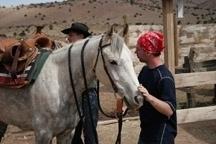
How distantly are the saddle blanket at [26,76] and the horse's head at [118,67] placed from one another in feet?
2.33

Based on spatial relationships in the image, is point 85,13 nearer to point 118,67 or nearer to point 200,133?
point 200,133

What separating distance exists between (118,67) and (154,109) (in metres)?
0.52

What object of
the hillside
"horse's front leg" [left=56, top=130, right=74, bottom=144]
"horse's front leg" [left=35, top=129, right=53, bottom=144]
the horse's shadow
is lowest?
the hillside

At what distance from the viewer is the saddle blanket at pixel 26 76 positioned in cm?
445

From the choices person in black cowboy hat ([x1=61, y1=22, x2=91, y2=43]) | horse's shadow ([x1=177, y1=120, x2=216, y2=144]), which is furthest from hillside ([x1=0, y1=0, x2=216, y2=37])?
person in black cowboy hat ([x1=61, y1=22, x2=91, y2=43])

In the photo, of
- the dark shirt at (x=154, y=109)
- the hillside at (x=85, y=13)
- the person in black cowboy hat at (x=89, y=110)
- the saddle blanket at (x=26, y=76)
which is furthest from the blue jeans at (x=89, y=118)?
the hillside at (x=85, y=13)

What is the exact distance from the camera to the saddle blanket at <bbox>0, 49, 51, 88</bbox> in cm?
445

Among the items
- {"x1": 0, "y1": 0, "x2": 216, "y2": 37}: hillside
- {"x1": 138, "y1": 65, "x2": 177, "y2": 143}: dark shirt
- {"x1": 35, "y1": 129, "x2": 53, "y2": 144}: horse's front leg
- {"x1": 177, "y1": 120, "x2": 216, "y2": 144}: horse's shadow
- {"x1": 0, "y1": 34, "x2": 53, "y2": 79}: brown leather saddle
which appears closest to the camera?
{"x1": 138, "y1": 65, "x2": 177, "y2": 143}: dark shirt

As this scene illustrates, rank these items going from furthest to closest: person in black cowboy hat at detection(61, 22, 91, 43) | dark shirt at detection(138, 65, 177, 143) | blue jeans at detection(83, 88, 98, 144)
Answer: person in black cowboy hat at detection(61, 22, 91, 43)
blue jeans at detection(83, 88, 98, 144)
dark shirt at detection(138, 65, 177, 143)

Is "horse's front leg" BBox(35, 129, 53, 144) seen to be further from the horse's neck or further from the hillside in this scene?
the hillside

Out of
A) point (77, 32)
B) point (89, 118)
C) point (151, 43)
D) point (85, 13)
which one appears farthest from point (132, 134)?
point (85, 13)

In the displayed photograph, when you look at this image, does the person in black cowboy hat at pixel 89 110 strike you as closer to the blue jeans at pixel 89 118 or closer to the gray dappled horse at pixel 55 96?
the blue jeans at pixel 89 118

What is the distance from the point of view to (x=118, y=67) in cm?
392

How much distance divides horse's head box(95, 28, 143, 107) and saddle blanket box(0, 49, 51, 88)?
709 mm
